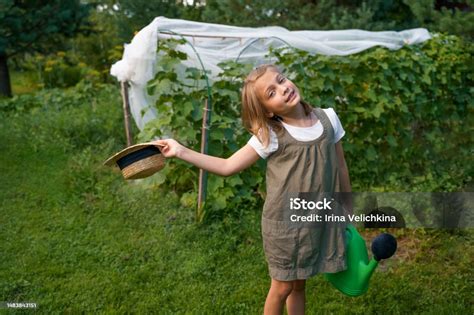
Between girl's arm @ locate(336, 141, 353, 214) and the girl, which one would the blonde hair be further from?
girl's arm @ locate(336, 141, 353, 214)

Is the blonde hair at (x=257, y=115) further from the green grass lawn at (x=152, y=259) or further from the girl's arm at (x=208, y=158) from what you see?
the green grass lawn at (x=152, y=259)

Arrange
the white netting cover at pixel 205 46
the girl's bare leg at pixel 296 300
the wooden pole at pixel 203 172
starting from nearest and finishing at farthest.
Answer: the girl's bare leg at pixel 296 300 < the wooden pole at pixel 203 172 < the white netting cover at pixel 205 46

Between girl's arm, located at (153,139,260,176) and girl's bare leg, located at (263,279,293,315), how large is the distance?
1.70ft

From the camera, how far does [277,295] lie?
7.18 ft

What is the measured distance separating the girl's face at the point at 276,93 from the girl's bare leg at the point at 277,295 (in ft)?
2.34

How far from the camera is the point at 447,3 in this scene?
7582mm

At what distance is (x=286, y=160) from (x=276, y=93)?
26 cm

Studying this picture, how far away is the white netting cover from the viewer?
417 cm

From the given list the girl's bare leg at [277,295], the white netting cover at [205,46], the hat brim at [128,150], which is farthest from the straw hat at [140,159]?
the white netting cover at [205,46]

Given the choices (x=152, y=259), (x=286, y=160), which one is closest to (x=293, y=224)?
(x=286, y=160)

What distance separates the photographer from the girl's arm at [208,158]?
2007 millimetres

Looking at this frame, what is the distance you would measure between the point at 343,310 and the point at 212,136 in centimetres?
163

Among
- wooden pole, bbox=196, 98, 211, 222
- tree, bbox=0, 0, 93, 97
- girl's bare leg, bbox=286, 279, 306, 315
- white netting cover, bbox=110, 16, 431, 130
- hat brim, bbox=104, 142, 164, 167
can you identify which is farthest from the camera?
tree, bbox=0, 0, 93, 97

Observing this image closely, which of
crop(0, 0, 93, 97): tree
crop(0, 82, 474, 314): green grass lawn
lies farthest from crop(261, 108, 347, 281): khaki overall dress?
crop(0, 0, 93, 97): tree
